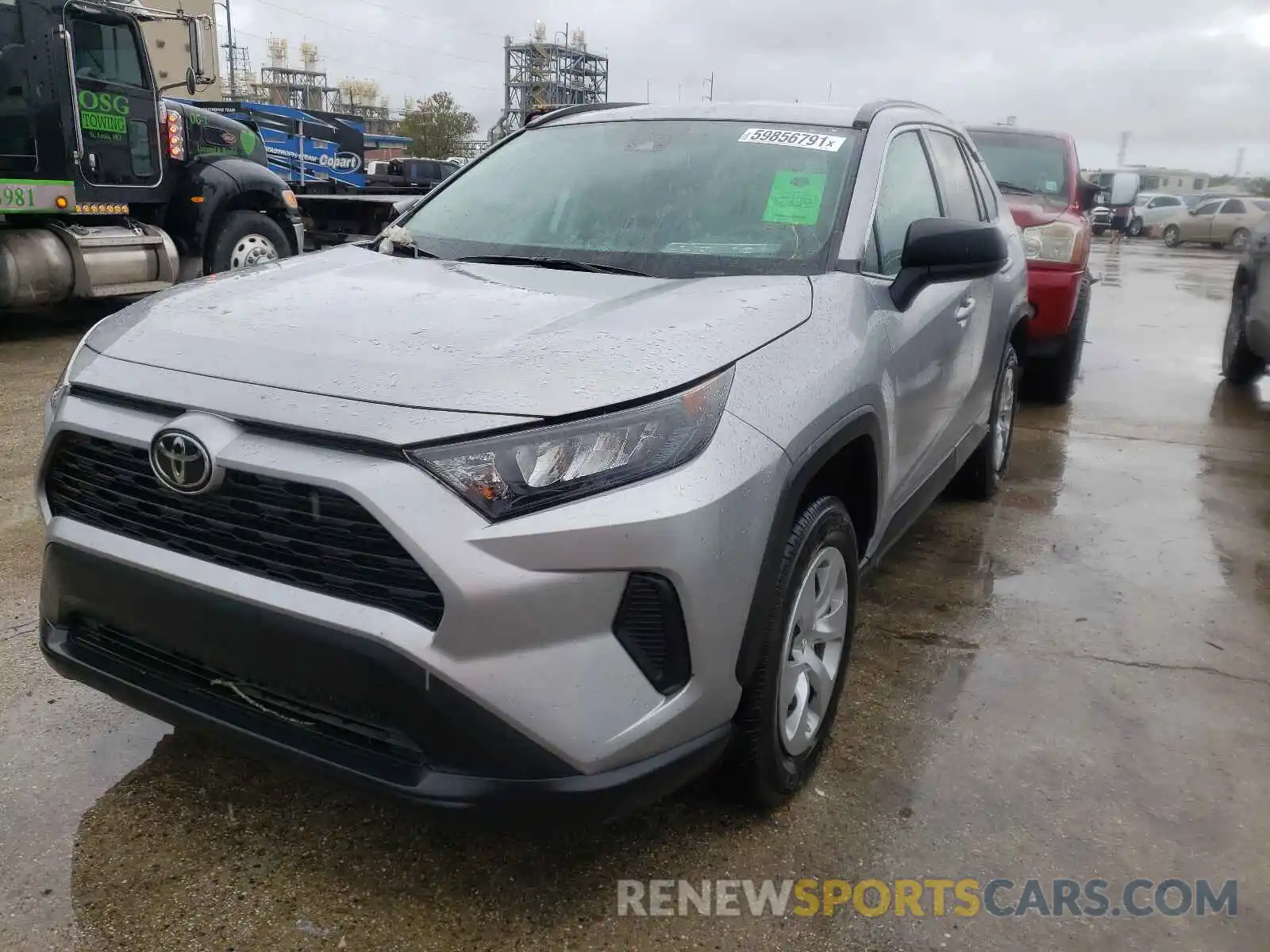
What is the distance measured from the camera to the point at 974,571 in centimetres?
421

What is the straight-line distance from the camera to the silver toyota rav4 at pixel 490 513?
6.05 feet

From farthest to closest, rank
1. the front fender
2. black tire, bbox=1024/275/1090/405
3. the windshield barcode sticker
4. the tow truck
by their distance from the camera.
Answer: the front fender < the tow truck < black tire, bbox=1024/275/1090/405 < the windshield barcode sticker

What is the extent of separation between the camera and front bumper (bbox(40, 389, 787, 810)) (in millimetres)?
1816

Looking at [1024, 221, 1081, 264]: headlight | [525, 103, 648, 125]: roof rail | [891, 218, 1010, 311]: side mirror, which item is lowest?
[1024, 221, 1081, 264]: headlight

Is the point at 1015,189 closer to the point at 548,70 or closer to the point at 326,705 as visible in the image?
the point at 326,705

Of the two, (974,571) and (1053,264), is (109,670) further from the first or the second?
(1053,264)

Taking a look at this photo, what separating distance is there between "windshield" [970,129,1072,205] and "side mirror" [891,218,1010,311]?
5.21 metres

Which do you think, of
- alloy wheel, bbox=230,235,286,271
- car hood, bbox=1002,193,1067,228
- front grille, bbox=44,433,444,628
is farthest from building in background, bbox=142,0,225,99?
front grille, bbox=44,433,444,628

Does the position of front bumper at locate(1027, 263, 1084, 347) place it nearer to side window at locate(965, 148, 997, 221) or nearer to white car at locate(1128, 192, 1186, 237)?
side window at locate(965, 148, 997, 221)

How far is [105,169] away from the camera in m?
8.71

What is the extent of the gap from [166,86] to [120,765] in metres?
8.01

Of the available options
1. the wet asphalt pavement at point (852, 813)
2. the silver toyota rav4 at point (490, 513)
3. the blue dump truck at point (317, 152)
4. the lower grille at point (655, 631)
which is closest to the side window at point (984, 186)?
the wet asphalt pavement at point (852, 813)

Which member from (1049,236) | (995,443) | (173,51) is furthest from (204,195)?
(995,443)

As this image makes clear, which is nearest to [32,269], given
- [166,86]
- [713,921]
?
[166,86]
